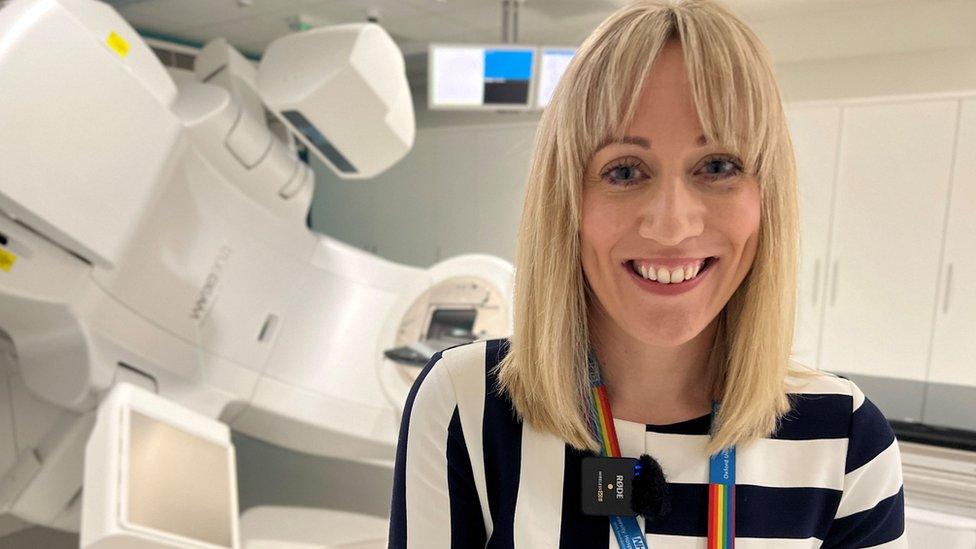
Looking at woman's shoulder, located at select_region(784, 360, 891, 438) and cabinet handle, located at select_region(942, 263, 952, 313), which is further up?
woman's shoulder, located at select_region(784, 360, 891, 438)

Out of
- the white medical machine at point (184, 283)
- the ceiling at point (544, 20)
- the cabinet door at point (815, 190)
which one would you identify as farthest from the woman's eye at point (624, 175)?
the cabinet door at point (815, 190)

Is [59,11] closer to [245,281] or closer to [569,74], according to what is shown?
[245,281]

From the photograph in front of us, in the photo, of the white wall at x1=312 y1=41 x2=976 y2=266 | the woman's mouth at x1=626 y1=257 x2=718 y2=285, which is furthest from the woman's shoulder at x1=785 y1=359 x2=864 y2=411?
the white wall at x1=312 y1=41 x2=976 y2=266

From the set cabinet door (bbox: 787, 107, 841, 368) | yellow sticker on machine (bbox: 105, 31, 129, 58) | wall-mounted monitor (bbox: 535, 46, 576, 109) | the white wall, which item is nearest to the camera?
yellow sticker on machine (bbox: 105, 31, 129, 58)

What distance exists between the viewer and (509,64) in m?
3.27

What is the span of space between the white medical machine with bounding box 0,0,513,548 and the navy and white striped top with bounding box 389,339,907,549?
119 centimetres

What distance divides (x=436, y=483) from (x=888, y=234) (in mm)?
3548

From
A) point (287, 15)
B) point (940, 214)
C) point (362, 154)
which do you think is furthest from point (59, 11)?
point (940, 214)

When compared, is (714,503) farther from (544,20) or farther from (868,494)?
(544,20)

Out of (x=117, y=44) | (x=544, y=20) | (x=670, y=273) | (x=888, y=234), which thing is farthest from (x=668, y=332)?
(x=544, y=20)

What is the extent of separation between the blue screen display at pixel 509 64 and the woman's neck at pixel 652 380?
270cm

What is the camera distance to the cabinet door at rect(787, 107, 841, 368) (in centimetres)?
363

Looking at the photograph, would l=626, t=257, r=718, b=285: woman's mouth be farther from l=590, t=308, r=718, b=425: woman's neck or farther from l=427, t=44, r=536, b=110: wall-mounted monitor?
l=427, t=44, r=536, b=110: wall-mounted monitor

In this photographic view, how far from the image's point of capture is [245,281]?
96.8 inches
